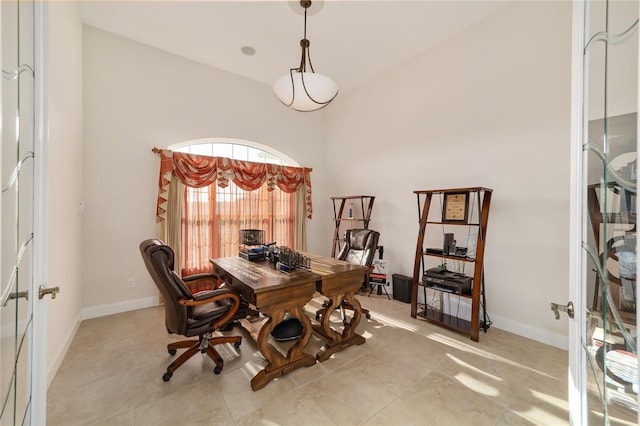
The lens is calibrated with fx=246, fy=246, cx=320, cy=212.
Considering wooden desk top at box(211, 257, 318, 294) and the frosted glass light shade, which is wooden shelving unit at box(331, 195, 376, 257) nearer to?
wooden desk top at box(211, 257, 318, 294)

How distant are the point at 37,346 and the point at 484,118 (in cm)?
402

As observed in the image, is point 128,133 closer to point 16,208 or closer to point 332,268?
point 16,208

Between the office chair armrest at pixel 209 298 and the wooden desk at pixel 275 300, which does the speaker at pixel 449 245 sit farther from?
the office chair armrest at pixel 209 298

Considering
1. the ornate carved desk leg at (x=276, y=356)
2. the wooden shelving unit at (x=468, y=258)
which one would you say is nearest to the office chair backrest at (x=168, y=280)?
the ornate carved desk leg at (x=276, y=356)

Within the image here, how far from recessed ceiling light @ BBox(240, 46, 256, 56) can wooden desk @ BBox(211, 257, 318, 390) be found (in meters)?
3.02

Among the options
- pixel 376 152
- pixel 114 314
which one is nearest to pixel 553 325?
pixel 376 152

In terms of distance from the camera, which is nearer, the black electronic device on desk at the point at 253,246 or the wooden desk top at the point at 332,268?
the wooden desk top at the point at 332,268

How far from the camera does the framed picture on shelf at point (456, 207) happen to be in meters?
2.73

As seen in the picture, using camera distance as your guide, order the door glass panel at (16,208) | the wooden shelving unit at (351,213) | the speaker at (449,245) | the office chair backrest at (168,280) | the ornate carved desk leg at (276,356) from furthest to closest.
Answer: the wooden shelving unit at (351,213)
the speaker at (449,245)
the ornate carved desk leg at (276,356)
the office chair backrest at (168,280)
the door glass panel at (16,208)

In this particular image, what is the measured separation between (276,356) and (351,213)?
280 cm

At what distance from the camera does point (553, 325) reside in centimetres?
244

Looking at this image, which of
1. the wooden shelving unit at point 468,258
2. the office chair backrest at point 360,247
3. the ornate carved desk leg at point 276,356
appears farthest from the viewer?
the office chair backrest at point 360,247

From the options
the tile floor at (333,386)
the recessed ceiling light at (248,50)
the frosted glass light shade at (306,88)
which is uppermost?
the recessed ceiling light at (248,50)

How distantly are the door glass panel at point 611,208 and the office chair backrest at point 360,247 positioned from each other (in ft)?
7.05
